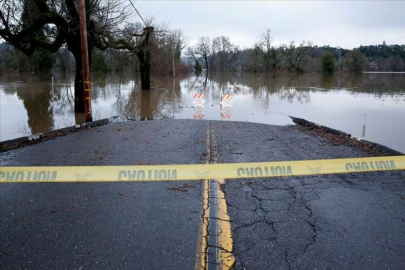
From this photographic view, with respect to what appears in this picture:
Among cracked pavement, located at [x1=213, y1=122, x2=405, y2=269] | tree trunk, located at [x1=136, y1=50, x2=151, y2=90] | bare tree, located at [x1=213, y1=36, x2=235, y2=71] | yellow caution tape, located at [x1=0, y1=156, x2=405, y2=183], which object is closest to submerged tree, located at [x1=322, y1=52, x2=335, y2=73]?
bare tree, located at [x1=213, y1=36, x2=235, y2=71]

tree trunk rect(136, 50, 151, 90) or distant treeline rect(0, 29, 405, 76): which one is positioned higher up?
distant treeline rect(0, 29, 405, 76)

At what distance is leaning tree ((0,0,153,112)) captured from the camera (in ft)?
43.2

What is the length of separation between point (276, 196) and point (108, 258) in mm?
2610

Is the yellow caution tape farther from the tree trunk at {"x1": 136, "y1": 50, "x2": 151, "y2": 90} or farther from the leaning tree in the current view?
Result: the tree trunk at {"x1": 136, "y1": 50, "x2": 151, "y2": 90}

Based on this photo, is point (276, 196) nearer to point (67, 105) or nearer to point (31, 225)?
point (31, 225)

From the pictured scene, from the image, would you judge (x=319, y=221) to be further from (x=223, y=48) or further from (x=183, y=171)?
(x=223, y=48)

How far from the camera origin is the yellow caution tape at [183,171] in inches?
154

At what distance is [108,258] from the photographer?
3107 millimetres

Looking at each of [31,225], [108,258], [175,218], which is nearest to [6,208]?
[31,225]

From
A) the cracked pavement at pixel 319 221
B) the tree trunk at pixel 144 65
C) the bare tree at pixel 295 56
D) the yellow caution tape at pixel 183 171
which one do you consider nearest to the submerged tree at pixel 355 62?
the bare tree at pixel 295 56

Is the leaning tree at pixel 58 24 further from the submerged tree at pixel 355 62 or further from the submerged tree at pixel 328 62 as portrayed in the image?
the submerged tree at pixel 355 62

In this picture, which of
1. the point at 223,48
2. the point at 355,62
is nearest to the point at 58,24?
the point at 355,62

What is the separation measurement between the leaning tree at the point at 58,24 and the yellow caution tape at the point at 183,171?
37.3 feet

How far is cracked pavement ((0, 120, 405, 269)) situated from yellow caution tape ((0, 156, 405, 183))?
51 centimetres
